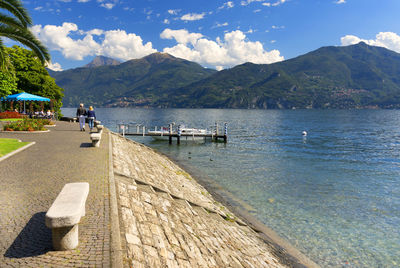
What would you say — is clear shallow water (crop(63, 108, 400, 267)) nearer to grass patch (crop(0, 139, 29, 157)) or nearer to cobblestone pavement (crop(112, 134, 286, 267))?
cobblestone pavement (crop(112, 134, 286, 267))

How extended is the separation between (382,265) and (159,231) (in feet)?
27.9

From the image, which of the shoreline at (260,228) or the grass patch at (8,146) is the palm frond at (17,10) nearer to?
the grass patch at (8,146)

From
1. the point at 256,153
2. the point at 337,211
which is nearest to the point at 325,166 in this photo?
the point at 256,153

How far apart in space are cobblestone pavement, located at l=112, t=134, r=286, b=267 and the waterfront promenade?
0.09 ft

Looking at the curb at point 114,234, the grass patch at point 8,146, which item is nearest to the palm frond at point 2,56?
the grass patch at point 8,146

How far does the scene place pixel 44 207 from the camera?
6.70m

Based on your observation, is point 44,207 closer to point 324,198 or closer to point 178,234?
point 178,234

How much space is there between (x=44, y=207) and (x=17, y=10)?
1313cm

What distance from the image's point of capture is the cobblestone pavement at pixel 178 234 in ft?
18.6

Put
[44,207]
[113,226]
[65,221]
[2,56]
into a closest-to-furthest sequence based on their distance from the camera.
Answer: [65,221], [113,226], [44,207], [2,56]

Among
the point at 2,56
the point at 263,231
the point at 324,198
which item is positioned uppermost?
the point at 2,56

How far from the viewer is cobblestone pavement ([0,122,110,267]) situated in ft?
14.8

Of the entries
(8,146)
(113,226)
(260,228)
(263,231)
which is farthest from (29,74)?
(113,226)

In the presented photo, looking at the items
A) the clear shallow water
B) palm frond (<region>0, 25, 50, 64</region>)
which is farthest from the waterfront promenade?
palm frond (<region>0, 25, 50, 64</region>)
